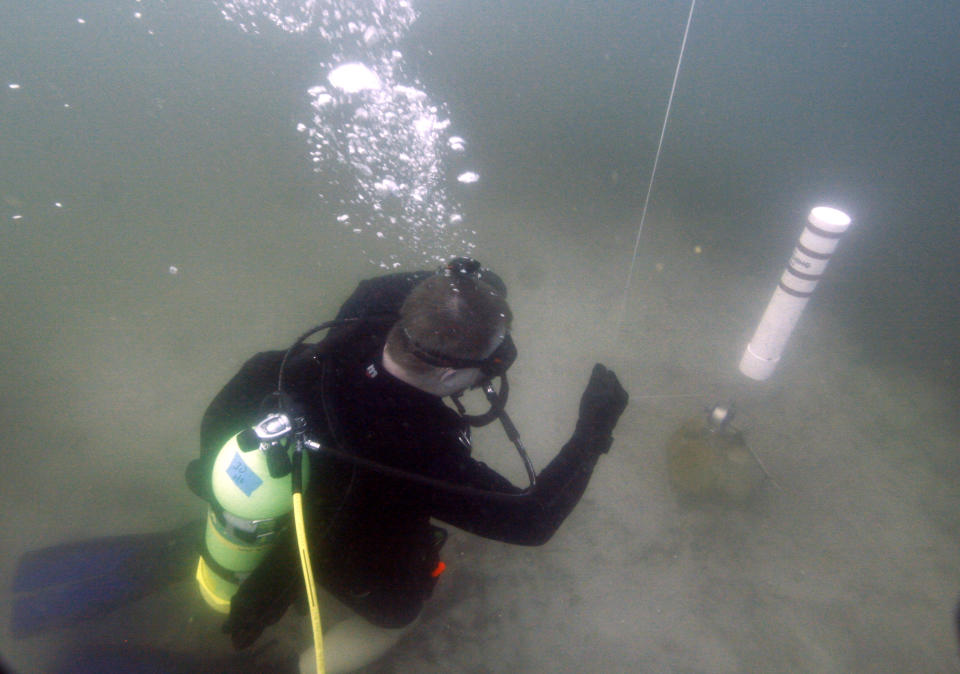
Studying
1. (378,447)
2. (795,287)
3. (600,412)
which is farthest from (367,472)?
(795,287)

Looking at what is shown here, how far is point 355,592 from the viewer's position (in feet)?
5.91

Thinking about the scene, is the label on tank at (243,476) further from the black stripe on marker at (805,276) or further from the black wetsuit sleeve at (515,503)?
the black stripe on marker at (805,276)

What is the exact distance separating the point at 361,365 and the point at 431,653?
6.10 ft

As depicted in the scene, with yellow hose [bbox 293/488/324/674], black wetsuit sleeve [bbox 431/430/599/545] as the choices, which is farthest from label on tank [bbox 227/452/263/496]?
black wetsuit sleeve [bbox 431/430/599/545]

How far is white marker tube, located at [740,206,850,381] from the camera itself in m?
3.25

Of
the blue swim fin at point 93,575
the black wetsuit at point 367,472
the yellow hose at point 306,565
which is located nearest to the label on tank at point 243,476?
the black wetsuit at point 367,472

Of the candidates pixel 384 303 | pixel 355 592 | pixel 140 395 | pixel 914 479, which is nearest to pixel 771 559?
pixel 914 479

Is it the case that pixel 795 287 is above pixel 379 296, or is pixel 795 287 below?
below

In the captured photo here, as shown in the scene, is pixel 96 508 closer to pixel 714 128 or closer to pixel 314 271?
pixel 314 271

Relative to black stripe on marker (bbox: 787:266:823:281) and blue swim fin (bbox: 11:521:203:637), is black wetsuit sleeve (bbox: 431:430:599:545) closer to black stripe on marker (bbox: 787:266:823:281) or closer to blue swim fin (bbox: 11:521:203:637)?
blue swim fin (bbox: 11:521:203:637)

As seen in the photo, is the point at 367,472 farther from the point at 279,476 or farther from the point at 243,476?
the point at 243,476

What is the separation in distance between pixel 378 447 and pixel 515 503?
15.6 inches

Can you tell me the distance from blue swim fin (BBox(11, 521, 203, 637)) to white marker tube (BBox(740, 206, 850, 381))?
3663mm

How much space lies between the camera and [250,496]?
1.44m
